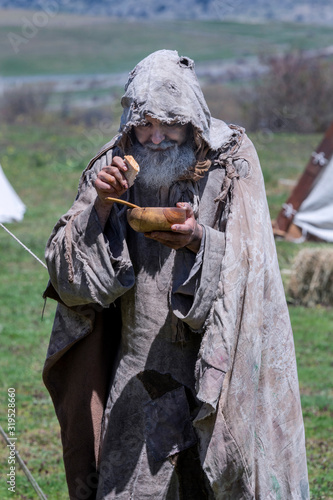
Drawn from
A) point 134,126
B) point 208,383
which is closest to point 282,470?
point 208,383

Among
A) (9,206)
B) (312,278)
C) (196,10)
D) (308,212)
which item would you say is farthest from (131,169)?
(196,10)

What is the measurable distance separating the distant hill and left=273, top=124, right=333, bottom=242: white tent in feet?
162

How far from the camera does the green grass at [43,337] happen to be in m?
5.20

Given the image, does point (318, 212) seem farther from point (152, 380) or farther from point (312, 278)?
point (152, 380)

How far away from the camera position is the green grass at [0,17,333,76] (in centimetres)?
4459

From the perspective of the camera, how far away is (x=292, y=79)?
23.6 meters

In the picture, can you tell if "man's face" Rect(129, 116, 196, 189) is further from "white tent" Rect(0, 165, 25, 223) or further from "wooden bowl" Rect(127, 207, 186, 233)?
"white tent" Rect(0, 165, 25, 223)

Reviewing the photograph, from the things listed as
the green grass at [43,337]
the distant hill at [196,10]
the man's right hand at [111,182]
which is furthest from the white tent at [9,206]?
the distant hill at [196,10]

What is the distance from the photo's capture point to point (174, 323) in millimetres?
2883

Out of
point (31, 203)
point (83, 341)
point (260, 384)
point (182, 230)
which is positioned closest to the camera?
point (182, 230)

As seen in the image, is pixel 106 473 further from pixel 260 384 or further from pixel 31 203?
pixel 31 203

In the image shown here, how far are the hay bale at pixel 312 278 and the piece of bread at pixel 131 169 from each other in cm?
639

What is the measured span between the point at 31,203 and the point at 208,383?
39.5 ft

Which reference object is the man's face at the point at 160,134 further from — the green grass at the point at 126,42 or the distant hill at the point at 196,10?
the distant hill at the point at 196,10
